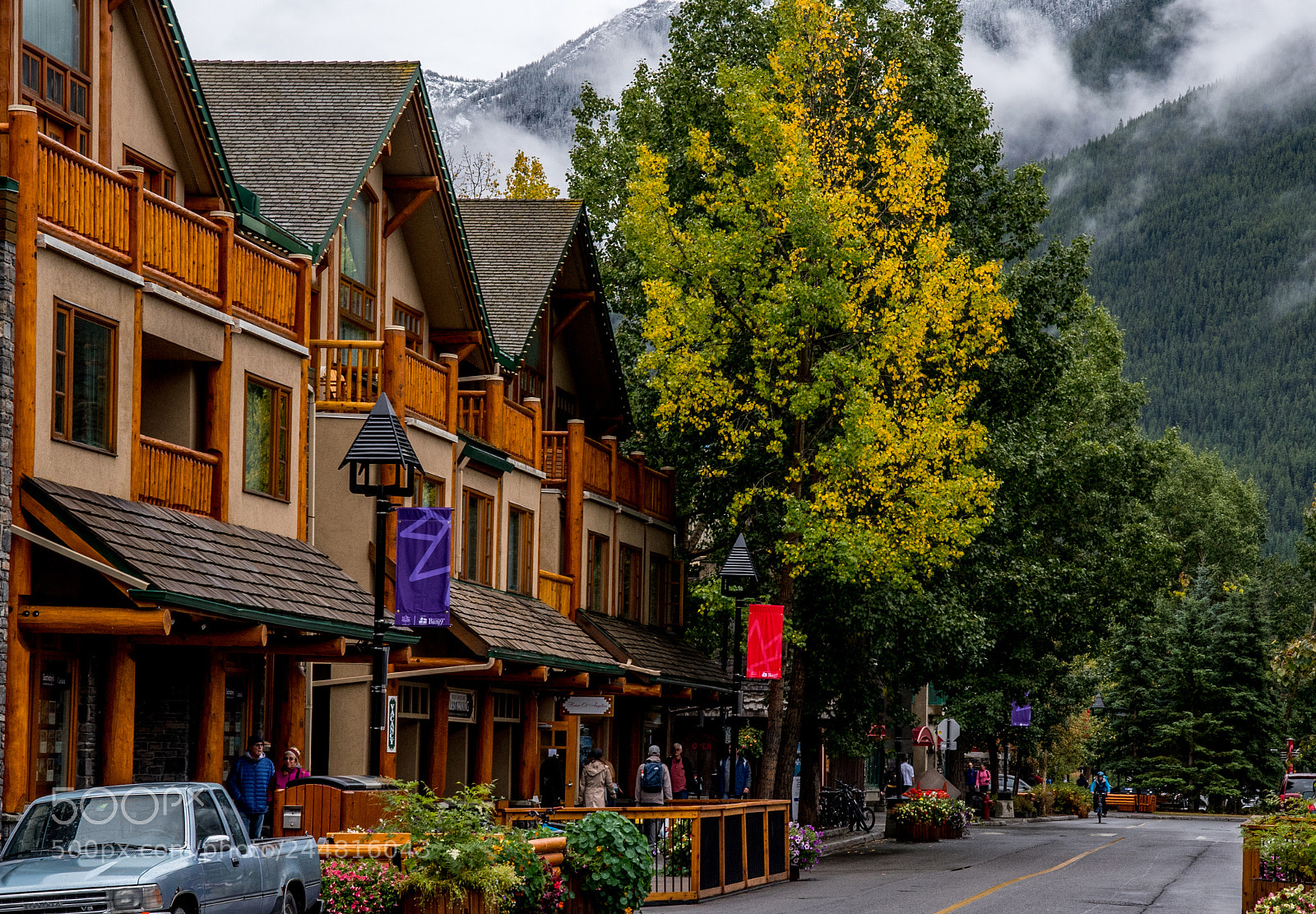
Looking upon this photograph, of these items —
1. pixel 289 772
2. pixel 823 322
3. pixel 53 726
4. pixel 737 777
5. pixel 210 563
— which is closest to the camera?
pixel 53 726

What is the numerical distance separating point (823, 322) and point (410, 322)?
8.01 meters

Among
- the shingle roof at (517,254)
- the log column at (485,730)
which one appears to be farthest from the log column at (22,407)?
the shingle roof at (517,254)

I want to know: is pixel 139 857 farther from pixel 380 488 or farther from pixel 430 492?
pixel 430 492

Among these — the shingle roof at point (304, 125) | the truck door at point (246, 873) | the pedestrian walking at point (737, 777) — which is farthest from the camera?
the pedestrian walking at point (737, 777)

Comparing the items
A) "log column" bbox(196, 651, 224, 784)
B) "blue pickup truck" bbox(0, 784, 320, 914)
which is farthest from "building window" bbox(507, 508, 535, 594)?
"blue pickup truck" bbox(0, 784, 320, 914)

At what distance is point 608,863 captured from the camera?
1858 centimetres

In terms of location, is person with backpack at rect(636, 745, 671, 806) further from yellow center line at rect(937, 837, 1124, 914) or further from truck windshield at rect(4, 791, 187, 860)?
truck windshield at rect(4, 791, 187, 860)

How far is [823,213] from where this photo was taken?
1282 inches

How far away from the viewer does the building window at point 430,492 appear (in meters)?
27.1

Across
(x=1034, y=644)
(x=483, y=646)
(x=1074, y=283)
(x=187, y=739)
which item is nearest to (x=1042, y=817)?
(x=1034, y=644)

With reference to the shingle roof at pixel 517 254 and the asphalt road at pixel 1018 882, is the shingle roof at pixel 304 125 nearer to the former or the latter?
the shingle roof at pixel 517 254

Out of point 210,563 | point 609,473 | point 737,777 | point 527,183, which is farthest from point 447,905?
point 527,183

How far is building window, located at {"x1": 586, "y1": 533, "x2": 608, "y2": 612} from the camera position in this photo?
3606 centimetres

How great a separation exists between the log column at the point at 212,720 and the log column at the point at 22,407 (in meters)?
2.91
